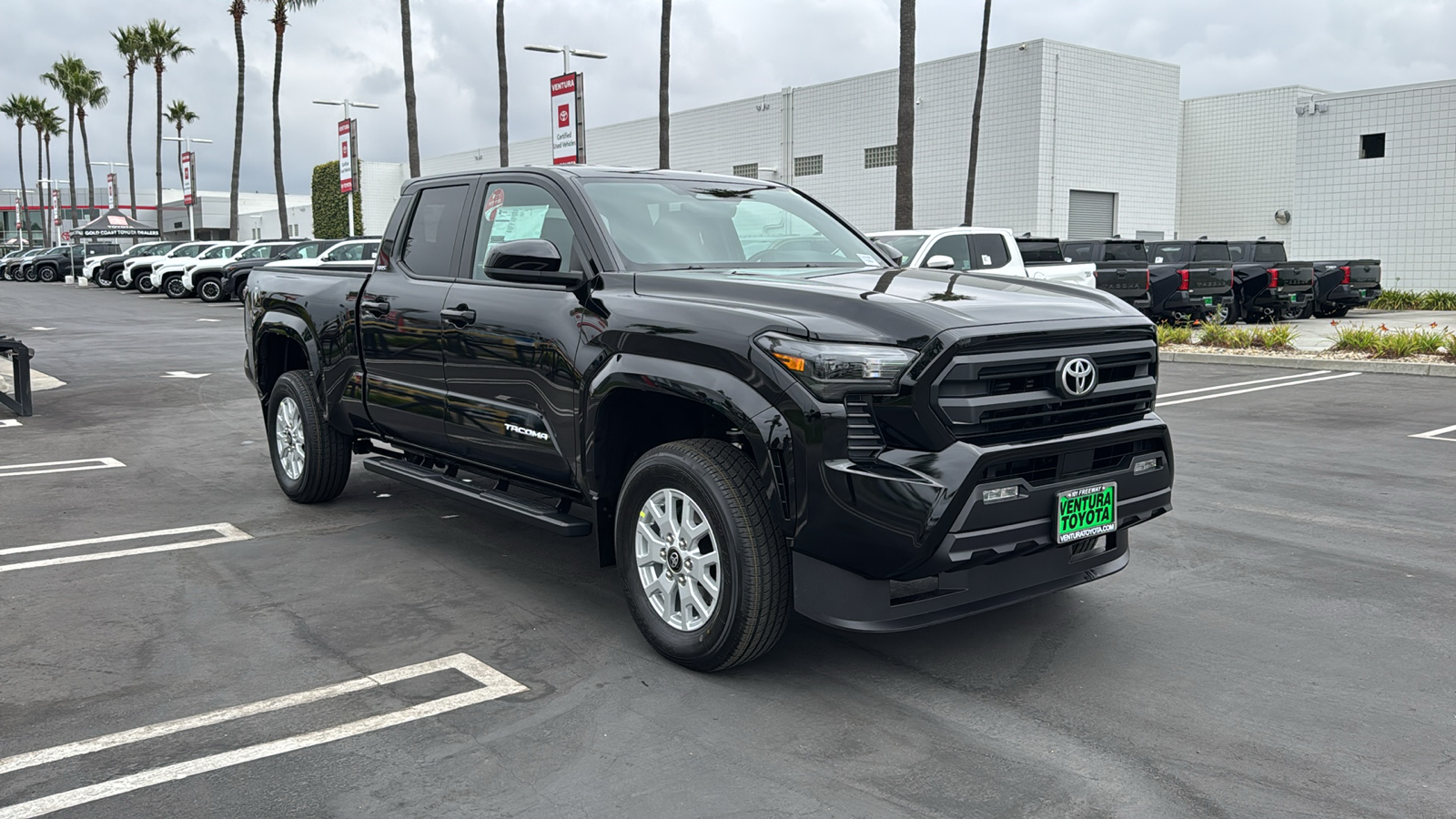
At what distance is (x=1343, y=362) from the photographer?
1579 cm

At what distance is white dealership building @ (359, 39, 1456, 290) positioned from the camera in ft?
97.5

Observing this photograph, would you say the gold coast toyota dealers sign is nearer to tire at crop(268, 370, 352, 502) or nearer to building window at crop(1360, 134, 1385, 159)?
tire at crop(268, 370, 352, 502)

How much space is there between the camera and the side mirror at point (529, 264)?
4789 mm

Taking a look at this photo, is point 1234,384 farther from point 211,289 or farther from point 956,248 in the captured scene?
point 211,289

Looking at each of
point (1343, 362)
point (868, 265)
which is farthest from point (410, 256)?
point (1343, 362)

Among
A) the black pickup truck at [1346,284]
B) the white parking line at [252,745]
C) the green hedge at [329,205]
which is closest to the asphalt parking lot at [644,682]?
the white parking line at [252,745]

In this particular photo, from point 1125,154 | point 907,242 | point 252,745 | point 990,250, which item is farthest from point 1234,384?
point 1125,154

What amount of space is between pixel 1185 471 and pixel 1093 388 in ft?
15.1

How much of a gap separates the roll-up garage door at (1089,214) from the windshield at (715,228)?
100 ft

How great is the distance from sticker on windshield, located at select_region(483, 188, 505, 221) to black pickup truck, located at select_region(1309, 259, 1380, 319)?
2321cm

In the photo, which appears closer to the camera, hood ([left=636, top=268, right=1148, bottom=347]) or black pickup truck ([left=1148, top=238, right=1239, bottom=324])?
hood ([left=636, top=268, right=1148, bottom=347])

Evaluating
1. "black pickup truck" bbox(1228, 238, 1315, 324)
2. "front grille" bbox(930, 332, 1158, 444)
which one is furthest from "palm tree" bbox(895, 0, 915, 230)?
"front grille" bbox(930, 332, 1158, 444)

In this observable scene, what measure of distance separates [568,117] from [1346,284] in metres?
16.7

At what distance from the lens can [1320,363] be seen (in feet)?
52.4
